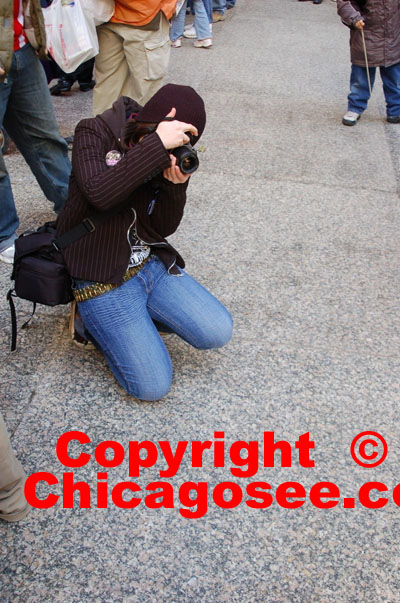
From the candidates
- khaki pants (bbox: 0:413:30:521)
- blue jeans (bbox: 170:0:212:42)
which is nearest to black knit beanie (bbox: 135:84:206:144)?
khaki pants (bbox: 0:413:30:521)

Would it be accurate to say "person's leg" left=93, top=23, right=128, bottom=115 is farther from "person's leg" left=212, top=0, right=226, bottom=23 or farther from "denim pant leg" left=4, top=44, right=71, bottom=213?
"person's leg" left=212, top=0, right=226, bottom=23

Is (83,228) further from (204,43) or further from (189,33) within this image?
(189,33)

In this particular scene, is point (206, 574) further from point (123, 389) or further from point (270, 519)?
point (123, 389)

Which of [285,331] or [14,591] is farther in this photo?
[285,331]

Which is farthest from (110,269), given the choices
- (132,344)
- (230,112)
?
(230,112)

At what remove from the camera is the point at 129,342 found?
2.23 meters

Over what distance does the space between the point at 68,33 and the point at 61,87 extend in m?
2.56

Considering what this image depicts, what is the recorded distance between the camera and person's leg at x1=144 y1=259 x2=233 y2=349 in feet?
7.88

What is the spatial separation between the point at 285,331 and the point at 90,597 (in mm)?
1507

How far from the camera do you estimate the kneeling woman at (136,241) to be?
2.05 m

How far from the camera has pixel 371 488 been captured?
2064 mm

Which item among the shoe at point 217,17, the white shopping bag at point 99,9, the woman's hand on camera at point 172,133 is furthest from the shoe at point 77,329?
the shoe at point 217,17
